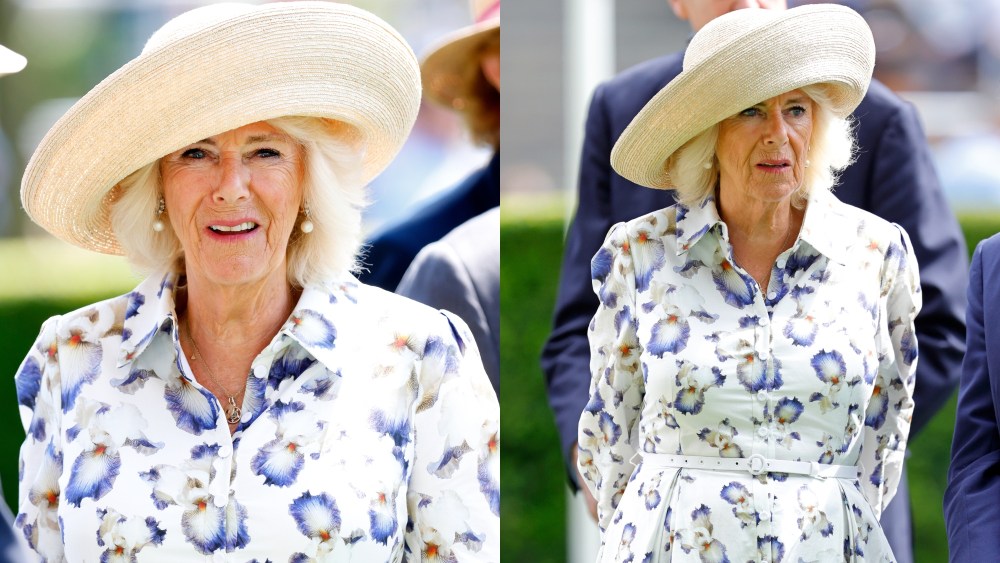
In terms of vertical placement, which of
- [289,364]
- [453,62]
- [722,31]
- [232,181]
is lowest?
[289,364]

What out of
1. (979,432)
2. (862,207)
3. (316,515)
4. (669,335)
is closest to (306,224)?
(316,515)

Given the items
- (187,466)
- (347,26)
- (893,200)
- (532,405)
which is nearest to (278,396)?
(187,466)

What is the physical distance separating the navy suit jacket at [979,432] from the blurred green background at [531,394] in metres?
1.38

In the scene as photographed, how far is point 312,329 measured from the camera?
269cm

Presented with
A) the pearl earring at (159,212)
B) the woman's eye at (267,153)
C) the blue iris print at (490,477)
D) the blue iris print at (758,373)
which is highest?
the woman's eye at (267,153)

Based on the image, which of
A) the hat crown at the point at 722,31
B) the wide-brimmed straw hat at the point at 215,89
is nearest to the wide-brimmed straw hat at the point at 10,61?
the wide-brimmed straw hat at the point at 215,89

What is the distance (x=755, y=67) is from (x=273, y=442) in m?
1.35

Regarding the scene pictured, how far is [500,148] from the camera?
3.56 m

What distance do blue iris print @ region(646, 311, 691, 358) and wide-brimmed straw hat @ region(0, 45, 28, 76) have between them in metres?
1.81

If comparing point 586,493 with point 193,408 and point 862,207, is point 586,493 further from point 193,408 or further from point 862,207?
point 193,408

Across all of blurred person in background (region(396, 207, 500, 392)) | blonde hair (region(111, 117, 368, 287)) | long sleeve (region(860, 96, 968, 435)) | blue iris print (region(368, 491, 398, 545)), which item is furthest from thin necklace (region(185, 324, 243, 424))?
long sleeve (region(860, 96, 968, 435))

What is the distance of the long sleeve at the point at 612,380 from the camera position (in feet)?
10.00

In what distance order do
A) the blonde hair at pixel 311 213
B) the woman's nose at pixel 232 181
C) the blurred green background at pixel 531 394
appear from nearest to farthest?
the woman's nose at pixel 232 181 → the blonde hair at pixel 311 213 → the blurred green background at pixel 531 394

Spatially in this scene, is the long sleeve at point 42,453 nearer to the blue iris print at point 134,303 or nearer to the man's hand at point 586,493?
the blue iris print at point 134,303
